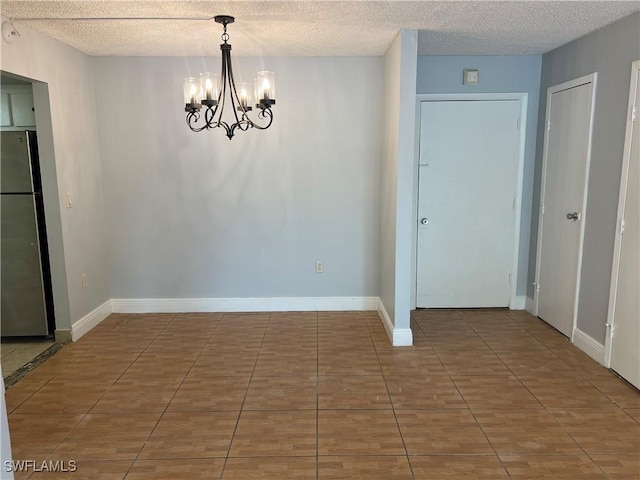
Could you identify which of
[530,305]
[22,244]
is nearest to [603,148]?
[530,305]

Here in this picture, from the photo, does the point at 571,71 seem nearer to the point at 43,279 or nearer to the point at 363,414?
the point at 363,414

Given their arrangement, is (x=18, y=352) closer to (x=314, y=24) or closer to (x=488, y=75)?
(x=314, y=24)

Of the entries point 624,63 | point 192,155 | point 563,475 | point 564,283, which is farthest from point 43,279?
point 624,63

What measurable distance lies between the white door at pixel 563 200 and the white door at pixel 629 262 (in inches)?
17.9

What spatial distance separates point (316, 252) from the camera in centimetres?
440

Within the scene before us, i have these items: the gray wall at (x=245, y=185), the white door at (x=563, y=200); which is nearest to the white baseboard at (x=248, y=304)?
the gray wall at (x=245, y=185)

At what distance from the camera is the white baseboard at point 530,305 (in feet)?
14.1

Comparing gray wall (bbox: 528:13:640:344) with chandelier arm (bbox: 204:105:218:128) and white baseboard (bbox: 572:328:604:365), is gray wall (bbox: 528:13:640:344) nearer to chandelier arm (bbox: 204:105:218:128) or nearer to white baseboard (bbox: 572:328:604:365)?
white baseboard (bbox: 572:328:604:365)

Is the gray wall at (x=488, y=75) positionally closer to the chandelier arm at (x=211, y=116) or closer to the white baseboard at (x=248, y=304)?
the chandelier arm at (x=211, y=116)

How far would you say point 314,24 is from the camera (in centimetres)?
311

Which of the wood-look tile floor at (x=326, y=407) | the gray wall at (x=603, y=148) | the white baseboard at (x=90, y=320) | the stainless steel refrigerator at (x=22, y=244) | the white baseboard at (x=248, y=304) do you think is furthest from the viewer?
the white baseboard at (x=248, y=304)

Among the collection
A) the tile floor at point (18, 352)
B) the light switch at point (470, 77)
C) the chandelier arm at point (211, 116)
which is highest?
Result: the light switch at point (470, 77)

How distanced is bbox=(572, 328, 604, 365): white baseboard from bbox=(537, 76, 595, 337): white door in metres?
0.11

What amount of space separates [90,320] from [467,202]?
3.62m
